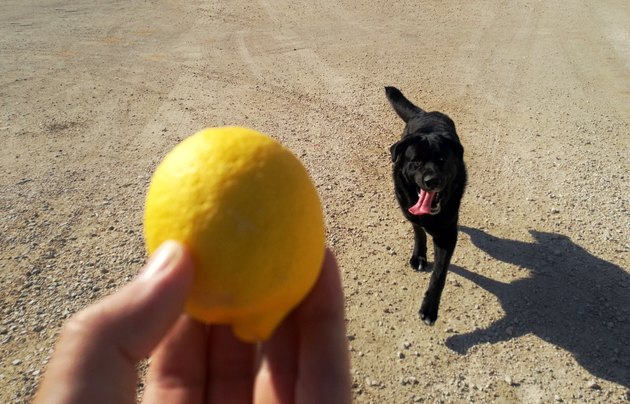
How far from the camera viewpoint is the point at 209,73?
9.61m

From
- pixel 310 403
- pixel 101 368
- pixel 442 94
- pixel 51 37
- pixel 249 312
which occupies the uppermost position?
pixel 249 312

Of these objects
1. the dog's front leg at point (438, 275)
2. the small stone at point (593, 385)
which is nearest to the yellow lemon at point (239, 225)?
the dog's front leg at point (438, 275)

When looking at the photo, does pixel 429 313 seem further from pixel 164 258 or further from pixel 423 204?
pixel 164 258

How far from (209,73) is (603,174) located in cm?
755

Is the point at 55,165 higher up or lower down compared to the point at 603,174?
lower down

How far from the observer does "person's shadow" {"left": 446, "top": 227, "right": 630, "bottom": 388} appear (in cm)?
427

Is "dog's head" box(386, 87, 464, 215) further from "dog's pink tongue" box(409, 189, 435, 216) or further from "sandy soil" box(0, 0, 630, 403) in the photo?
"sandy soil" box(0, 0, 630, 403)

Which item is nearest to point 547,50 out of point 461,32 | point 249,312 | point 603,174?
point 461,32

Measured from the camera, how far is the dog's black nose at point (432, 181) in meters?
4.11

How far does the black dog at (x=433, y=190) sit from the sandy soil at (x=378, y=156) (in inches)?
20.2

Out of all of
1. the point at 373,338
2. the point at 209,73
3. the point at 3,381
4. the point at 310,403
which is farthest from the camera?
the point at 209,73

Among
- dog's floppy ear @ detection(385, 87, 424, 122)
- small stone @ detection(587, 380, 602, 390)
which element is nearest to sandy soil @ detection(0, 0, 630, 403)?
small stone @ detection(587, 380, 602, 390)

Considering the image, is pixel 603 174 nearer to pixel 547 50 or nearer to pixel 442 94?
pixel 442 94

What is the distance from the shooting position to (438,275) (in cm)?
440
